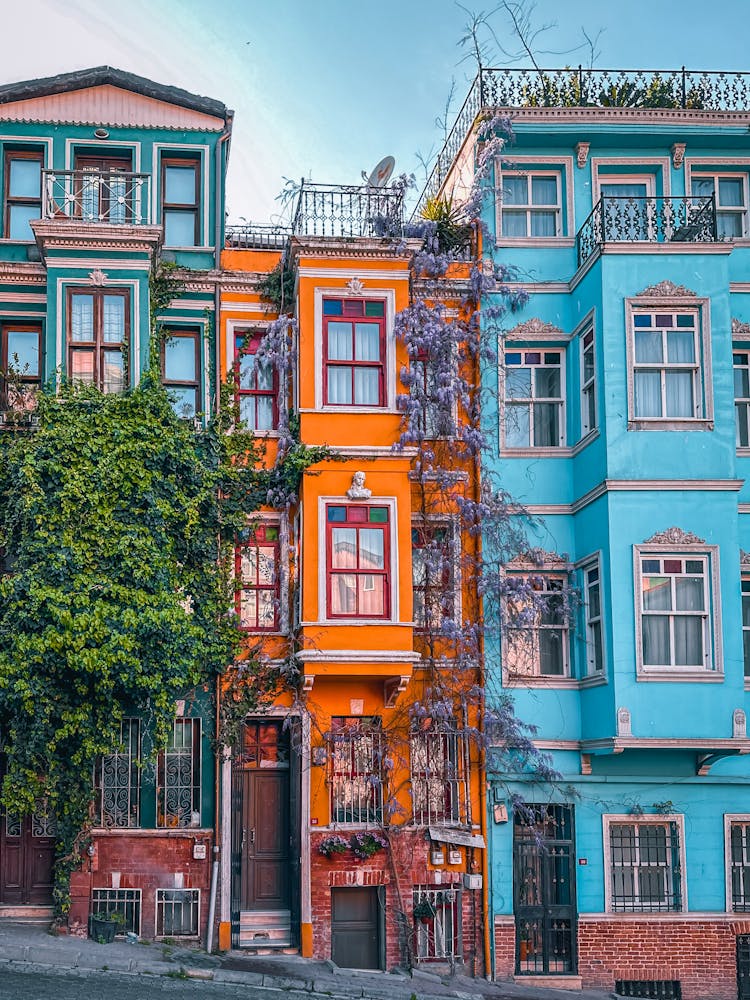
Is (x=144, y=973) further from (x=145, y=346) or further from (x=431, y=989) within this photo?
(x=145, y=346)

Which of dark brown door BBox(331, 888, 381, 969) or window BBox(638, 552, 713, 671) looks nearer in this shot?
window BBox(638, 552, 713, 671)

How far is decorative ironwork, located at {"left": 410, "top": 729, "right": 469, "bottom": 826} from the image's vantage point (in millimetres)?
20797

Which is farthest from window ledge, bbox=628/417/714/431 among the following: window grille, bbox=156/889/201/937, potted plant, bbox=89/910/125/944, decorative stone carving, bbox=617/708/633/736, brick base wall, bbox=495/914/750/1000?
potted plant, bbox=89/910/125/944

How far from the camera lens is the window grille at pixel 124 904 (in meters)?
19.9

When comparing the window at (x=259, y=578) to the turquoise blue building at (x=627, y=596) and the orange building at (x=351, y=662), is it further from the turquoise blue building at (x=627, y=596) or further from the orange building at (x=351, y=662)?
the turquoise blue building at (x=627, y=596)

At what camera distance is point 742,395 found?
2214 cm

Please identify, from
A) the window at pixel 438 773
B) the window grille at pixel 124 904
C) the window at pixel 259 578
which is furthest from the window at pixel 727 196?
the window grille at pixel 124 904

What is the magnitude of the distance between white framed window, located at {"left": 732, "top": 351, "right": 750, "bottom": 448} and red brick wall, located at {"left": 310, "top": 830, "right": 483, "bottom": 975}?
8.28 metres

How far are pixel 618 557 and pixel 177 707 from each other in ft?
23.0

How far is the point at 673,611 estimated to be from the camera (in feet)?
65.5

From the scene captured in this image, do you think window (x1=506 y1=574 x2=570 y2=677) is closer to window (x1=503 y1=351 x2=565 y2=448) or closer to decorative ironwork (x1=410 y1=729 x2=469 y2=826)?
decorative ironwork (x1=410 y1=729 x2=469 y2=826)

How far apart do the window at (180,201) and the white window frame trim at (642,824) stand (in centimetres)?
1140

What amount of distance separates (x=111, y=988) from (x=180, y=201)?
40.6ft

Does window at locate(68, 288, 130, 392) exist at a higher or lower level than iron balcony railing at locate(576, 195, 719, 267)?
lower
